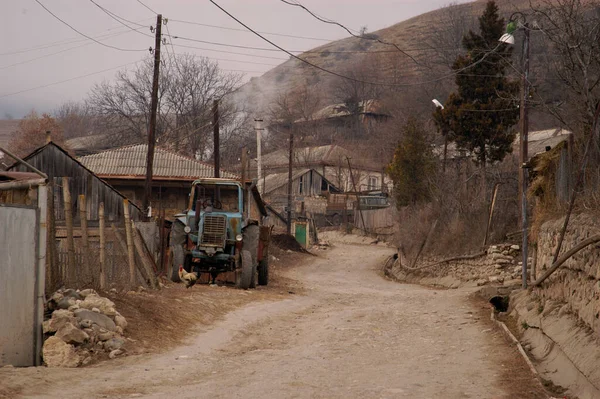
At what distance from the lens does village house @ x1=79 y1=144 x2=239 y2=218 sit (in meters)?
33.9

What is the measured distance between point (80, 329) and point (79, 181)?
1749 centimetres

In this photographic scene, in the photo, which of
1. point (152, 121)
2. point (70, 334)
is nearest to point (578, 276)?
point (70, 334)

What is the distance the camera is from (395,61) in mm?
125062

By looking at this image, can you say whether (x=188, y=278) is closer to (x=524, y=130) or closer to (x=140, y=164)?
(x=524, y=130)

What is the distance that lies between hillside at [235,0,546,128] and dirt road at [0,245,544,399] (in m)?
59.7

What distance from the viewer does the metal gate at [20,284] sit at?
886cm

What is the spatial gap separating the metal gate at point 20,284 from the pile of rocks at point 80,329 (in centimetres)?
22

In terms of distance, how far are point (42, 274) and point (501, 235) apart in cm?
1819

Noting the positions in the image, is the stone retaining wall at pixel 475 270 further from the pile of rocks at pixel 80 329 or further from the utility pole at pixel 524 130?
the pile of rocks at pixel 80 329

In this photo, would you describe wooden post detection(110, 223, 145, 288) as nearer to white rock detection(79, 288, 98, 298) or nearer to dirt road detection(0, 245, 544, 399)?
dirt road detection(0, 245, 544, 399)

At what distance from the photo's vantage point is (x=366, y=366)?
372 inches

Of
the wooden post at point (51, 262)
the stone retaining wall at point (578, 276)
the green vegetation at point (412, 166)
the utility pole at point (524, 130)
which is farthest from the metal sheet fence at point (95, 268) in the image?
the green vegetation at point (412, 166)

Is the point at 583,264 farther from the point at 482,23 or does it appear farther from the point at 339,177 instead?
the point at 339,177

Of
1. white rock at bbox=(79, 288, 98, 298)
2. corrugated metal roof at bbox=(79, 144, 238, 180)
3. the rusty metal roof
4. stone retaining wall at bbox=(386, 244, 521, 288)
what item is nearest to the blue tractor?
stone retaining wall at bbox=(386, 244, 521, 288)
